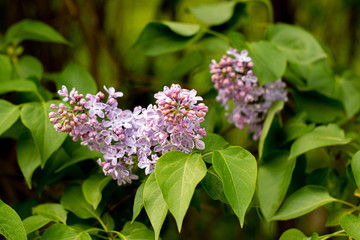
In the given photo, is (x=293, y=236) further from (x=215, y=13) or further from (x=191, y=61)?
(x=215, y=13)

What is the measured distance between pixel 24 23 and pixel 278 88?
2.92ft

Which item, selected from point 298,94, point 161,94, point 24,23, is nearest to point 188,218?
point 298,94

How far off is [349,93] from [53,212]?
104 centimetres

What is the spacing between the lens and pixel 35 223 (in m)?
0.85

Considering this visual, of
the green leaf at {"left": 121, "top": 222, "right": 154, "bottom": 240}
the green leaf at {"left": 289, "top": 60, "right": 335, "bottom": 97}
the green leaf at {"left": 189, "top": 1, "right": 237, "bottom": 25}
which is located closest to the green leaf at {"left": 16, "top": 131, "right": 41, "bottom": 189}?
the green leaf at {"left": 121, "top": 222, "right": 154, "bottom": 240}

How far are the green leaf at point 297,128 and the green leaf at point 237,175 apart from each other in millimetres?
384

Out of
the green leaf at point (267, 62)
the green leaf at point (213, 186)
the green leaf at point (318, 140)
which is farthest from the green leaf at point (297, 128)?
the green leaf at point (213, 186)

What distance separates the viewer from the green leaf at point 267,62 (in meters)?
1.08

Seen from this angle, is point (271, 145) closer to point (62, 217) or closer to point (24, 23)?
point (62, 217)

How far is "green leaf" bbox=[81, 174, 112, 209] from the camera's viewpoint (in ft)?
2.97

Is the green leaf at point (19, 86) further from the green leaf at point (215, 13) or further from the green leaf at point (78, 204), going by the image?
the green leaf at point (215, 13)

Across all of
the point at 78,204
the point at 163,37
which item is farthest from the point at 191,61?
the point at 78,204

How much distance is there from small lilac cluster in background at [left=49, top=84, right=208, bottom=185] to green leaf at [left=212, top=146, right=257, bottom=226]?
0.07 m

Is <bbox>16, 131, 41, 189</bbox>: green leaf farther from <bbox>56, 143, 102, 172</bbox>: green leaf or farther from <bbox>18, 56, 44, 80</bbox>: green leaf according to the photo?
<bbox>18, 56, 44, 80</bbox>: green leaf
